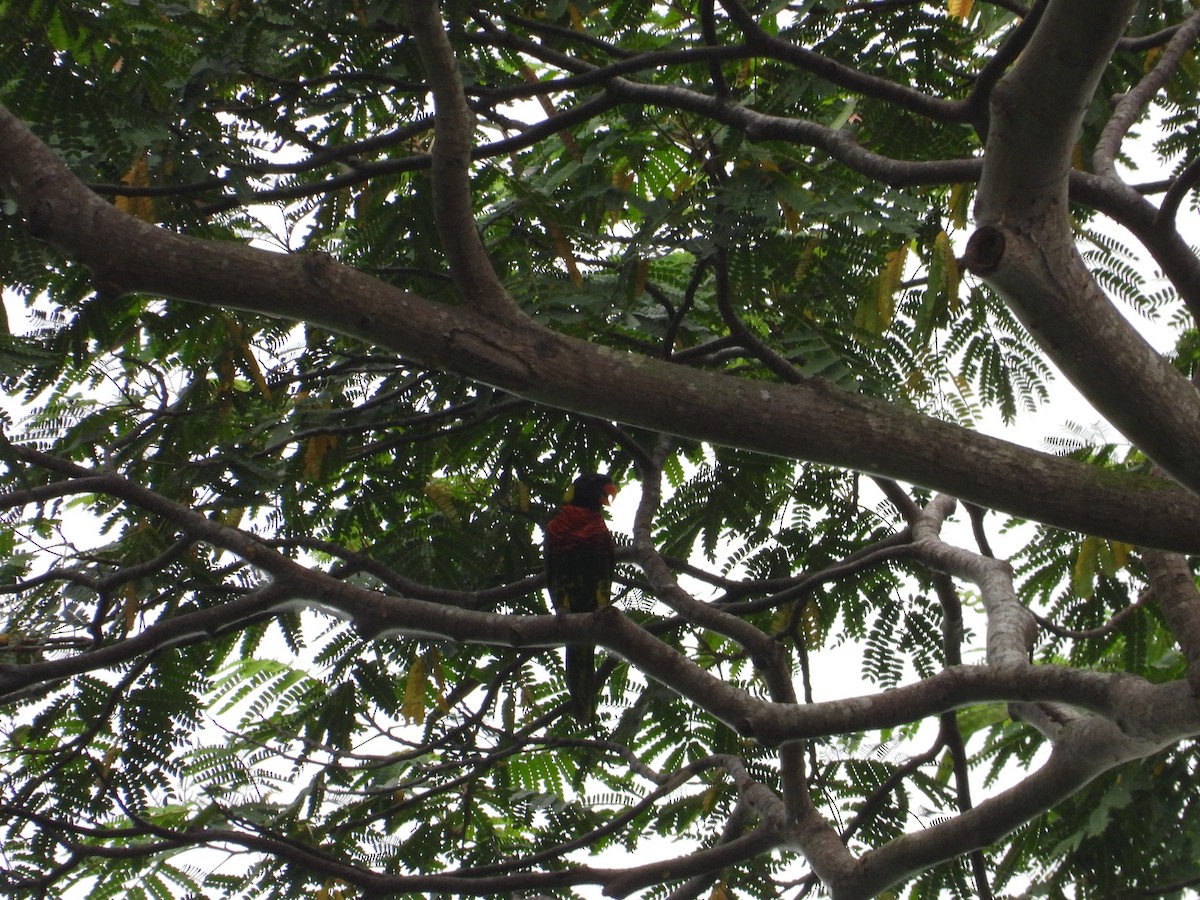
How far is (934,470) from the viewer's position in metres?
2.37

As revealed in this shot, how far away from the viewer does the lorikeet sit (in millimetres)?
3941

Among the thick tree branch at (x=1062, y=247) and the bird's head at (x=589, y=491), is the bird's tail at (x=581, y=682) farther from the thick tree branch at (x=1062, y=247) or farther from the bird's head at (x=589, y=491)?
the thick tree branch at (x=1062, y=247)

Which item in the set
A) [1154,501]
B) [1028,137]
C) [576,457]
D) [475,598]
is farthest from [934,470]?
[576,457]

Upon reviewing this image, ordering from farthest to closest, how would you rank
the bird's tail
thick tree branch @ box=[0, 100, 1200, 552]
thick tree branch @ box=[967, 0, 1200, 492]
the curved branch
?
the bird's tail, the curved branch, thick tree branch @ box=[0, 100, 1200, 552], thick tree branch @ box=[967, 0, 1200, 492]

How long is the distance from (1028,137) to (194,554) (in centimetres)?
275

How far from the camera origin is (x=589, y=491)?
14.1 ft

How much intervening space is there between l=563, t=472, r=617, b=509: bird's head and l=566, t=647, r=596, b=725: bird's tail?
1.98 feet

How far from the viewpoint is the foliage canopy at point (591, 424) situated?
2.34m

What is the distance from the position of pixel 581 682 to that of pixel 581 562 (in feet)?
1.60

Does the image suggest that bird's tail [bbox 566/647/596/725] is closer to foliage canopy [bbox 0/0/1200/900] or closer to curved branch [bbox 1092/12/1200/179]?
foliage canopy [bbox 0/0/1200/900]

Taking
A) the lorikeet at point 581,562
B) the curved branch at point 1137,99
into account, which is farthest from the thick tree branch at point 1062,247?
the lorikeet at point 581,562

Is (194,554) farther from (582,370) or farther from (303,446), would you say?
(582,370)

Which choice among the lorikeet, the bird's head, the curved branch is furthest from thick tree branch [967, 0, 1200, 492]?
the bird's head

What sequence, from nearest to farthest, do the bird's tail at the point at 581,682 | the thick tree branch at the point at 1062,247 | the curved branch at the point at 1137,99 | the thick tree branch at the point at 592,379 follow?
the thick tree branch at the point at 1062,247
the thick tree branch at the point at 592,379
the curved branch at the point at 1137,99
the bird's tail at the point at 581,682
